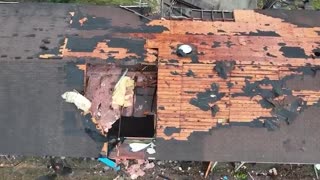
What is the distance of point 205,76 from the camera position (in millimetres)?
11359

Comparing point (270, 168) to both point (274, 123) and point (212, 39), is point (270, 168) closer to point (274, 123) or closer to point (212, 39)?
point (274, 123)

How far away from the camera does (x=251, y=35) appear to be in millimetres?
12039

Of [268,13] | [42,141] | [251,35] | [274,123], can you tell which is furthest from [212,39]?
[42,141]

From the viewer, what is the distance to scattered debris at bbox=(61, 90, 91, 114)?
11148mm

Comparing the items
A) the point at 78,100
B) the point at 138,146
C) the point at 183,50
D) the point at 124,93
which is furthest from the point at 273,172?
the point at 78,100

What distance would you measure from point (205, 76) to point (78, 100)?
3.36m

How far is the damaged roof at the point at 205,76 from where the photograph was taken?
1109cm

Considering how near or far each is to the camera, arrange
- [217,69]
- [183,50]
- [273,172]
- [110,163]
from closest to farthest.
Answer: [217,69] < [183,50] < [110,163] < [273,172]

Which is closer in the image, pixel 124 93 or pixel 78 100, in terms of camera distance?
pixel 78 100

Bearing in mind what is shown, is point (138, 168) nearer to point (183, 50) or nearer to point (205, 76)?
point (205, 76)

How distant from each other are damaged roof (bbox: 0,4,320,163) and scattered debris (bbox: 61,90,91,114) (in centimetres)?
18

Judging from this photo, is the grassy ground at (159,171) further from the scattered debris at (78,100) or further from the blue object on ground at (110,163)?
the scattered debris at (78,100)

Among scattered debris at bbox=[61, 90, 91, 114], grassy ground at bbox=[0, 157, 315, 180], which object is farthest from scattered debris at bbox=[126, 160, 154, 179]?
scattered debris at bbox=[61, 90, 91, 114]

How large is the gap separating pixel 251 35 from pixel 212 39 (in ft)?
3.67
